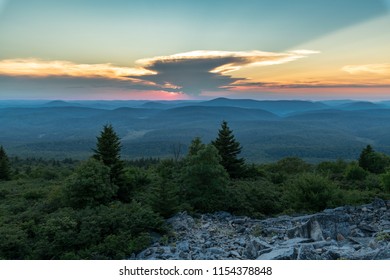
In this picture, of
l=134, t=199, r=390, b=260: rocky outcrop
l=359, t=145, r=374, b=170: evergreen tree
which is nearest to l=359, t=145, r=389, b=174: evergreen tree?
l=359, t=145, r=374, b=170: evergreen tree

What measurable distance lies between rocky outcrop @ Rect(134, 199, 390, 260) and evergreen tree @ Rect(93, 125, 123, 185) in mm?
6538

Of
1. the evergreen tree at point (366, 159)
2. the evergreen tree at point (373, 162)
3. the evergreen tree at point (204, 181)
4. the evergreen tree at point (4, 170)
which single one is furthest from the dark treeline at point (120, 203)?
the evergreen tree at point (4, 170)

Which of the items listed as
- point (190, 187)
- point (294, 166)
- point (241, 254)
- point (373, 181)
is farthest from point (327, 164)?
point (241, 254)

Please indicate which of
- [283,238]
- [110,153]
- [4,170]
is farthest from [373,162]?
[4,170]

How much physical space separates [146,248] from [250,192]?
355 inches

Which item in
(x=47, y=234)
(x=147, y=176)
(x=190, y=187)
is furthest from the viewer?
(x=147, y=176)

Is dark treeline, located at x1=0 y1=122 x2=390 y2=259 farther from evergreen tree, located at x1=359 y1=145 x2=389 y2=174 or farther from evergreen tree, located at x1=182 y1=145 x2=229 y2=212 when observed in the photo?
evergreen tree, located at x1=359 y1=145 x2=389 y2=174

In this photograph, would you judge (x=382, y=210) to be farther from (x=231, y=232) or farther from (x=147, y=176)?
(x=147, y=176)

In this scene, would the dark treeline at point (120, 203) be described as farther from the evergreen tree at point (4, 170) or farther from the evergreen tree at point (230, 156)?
the evergreen tree at point (4, 170)

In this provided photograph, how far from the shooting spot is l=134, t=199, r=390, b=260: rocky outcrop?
24.1 feet

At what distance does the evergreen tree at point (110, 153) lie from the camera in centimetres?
1753

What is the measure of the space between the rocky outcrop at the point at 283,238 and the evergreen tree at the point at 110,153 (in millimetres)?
6538

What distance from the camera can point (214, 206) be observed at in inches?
591
